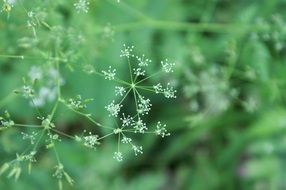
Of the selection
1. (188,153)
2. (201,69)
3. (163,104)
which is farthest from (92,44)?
(188,153)

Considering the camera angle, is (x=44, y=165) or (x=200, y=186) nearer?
(x=44, y=165)

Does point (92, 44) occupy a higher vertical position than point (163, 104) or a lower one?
lower

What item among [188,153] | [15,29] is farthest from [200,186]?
[15,29]

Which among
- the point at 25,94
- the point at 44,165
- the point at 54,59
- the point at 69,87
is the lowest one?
the point at 25,94

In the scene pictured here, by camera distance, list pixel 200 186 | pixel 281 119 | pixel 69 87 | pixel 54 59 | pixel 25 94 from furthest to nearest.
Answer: pixel 200 186 → pixel 281 119 → pixel 69 87 → pixel 54 59 → pixel 25 94

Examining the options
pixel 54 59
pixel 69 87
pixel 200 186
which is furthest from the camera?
pixel 200 186

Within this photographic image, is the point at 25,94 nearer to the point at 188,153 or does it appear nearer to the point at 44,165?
the point at 44,165

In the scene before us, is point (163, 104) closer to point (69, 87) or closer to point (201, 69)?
point (201, 69)
